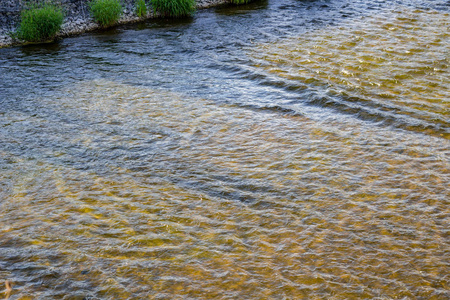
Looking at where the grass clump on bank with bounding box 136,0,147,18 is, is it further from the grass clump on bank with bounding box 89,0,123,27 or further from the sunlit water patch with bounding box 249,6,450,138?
the sunlit water patch with bounding box 249,6,450,138

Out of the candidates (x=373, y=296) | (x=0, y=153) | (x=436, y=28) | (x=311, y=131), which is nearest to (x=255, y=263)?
(x=373, y=296)

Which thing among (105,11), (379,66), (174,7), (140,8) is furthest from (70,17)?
(379,66)

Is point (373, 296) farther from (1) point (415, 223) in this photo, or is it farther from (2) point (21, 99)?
(2) point (21, 99)

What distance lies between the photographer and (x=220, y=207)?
163 inches

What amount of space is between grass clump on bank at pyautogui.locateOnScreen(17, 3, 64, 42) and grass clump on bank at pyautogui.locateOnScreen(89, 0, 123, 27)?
0.74 m

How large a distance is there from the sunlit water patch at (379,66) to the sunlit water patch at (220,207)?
22.4 inches

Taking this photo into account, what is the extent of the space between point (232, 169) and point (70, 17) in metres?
6.62

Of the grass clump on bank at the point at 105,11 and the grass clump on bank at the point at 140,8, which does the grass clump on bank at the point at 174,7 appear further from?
the grass clump on bank at the point at 105,11

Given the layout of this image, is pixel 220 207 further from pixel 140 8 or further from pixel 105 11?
pixel 140 8

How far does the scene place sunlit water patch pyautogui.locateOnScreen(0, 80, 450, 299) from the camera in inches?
131

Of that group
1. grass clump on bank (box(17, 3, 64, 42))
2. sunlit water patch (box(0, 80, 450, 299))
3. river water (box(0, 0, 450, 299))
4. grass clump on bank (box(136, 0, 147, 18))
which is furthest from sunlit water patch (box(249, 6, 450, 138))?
grass clump on bank (box(17, 3, 64, 42))

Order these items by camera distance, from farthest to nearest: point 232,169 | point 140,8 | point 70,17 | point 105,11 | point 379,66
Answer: point 140,8, point 70,17, point 105,11, point 379,66, point 232,169

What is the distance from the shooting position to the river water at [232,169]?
3389 millimetres

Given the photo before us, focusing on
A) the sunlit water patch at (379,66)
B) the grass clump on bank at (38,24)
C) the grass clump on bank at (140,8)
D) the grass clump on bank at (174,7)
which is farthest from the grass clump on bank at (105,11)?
the sunlit water patch at (379,66)
